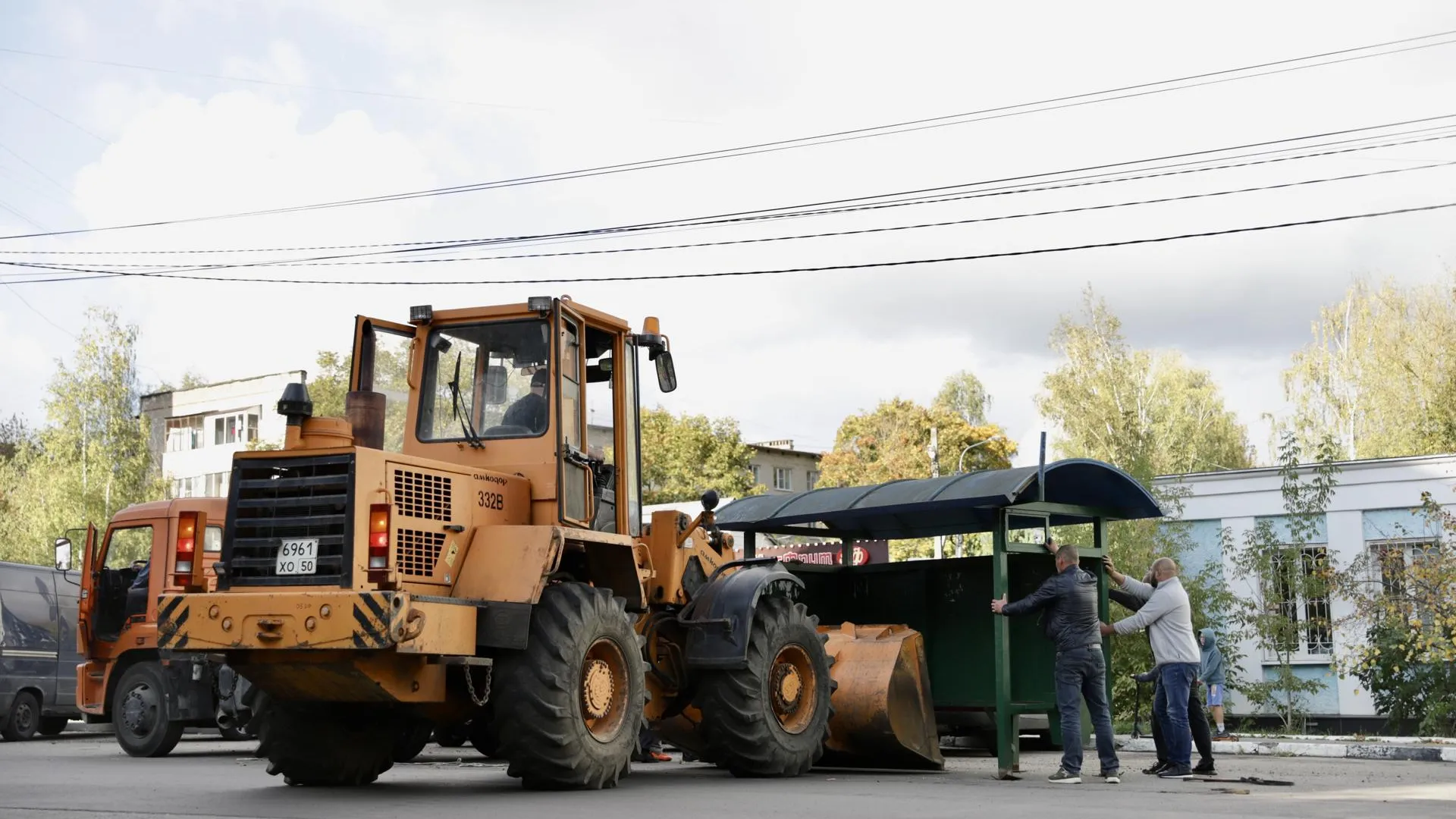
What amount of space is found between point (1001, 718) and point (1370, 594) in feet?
34.1

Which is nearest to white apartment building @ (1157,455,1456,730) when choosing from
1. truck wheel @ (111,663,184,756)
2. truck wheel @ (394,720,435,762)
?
truck wheel @ (111,663,184,756)

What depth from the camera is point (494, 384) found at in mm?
12117

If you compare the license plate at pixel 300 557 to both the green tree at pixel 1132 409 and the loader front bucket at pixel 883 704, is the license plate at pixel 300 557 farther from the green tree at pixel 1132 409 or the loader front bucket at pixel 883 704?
the green tree at pixel 1132 409

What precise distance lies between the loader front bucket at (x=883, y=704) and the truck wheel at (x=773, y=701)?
1.41 feet

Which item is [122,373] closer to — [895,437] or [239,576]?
[895,437]

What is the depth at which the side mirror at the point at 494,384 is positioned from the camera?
476 inches

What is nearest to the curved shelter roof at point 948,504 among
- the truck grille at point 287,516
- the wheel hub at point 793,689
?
the wheel hub at point 793,689

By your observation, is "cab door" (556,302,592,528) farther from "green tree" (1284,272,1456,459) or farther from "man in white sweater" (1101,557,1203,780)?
"green tree" (1284,272,1456,459)

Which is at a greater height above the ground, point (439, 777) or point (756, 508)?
point (756, 508)

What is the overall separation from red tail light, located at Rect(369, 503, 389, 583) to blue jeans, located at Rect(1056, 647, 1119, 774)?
573 centimetres

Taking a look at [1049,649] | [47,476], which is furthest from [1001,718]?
[47,476]

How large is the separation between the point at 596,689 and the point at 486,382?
2599 millimetres

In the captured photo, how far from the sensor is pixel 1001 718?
535 inches

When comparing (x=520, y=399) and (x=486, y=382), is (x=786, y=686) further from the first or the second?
(x=486, y=382)
